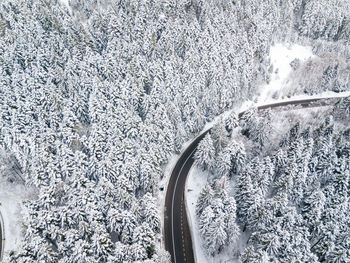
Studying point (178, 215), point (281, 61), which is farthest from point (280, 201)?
point (281, 61)

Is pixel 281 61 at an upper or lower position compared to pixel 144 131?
upper

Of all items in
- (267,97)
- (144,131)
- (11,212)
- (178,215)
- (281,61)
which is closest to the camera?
(178,215)

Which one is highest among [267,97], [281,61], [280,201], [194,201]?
[281,61]

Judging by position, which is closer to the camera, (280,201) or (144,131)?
(280,201)

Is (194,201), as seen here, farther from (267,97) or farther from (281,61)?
(281,61)

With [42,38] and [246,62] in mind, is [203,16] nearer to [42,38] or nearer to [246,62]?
[246,62]

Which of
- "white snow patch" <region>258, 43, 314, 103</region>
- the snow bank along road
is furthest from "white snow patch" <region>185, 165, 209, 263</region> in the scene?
"white snow patch" <region>258, 43, 314, 103</region>

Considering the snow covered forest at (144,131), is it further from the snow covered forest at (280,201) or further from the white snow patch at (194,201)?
the white snow patch at (194,201)
